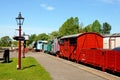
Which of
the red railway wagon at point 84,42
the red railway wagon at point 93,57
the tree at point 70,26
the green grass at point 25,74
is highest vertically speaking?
the tree at point 70,26

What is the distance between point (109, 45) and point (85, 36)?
1547cm

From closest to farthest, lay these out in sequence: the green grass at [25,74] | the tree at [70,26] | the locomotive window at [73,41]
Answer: the green grass at [25,74], the locomotive window at [73,41], the tree at [70,26]

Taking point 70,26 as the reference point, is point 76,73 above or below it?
→ below

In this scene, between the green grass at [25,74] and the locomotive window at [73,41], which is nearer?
the green grass at [25,74]

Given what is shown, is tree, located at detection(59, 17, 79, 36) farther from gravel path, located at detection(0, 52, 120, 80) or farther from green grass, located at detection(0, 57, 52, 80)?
green grass, located at detection(0, 57, 52, 80)

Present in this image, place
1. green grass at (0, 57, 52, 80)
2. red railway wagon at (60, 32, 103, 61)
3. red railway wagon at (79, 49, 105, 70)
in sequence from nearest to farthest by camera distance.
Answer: green grass at (0, 57, 52, 80) < red railway wagon at (79, 49, 105, 70) < red railway wagon at (60, 32, 103, 61)

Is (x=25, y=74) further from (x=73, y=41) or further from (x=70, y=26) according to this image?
(x=70, y=26)

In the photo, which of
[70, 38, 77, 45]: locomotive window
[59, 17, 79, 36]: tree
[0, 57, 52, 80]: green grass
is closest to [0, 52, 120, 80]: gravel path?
[0, 57, 52, 80]: green grass

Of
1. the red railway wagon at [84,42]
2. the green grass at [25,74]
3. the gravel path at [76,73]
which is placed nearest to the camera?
the green grass at [25,74]

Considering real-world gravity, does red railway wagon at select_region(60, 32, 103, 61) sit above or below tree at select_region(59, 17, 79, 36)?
below

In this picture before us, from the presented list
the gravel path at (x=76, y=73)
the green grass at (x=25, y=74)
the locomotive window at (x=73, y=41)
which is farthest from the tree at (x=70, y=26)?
the green grass at (x=25, y=74)

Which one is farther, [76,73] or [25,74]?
[76,73]

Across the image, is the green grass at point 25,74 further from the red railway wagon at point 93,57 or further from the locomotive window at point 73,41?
the locomotive window at point 73,41

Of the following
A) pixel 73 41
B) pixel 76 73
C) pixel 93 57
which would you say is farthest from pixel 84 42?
pixel 76 73
